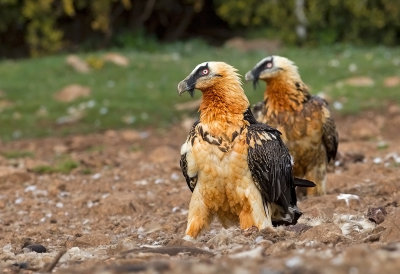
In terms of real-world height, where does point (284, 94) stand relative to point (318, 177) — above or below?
above

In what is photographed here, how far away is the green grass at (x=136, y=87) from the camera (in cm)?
1700

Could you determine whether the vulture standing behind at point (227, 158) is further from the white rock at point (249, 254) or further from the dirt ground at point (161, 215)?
the white rock at point (249, 254)

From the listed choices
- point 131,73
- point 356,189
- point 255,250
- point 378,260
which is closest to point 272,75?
point 356,189

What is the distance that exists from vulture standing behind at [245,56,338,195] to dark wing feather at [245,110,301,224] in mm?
1751

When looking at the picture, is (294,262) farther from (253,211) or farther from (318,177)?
(318,177)

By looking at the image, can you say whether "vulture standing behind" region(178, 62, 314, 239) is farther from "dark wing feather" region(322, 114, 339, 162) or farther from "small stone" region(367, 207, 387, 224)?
"dark wing feather" region(322, 114, 339, 162)

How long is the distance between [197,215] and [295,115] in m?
2.52

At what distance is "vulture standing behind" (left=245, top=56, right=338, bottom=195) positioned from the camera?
9.03m

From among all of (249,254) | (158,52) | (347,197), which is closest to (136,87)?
(158,52)

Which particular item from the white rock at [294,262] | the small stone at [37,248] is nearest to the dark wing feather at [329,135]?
the small stone at [37,248]

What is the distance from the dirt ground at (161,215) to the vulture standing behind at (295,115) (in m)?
0.47

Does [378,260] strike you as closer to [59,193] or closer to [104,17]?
[59,193]

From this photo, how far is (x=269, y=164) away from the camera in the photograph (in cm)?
681

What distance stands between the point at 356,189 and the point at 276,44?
16.6 metres
